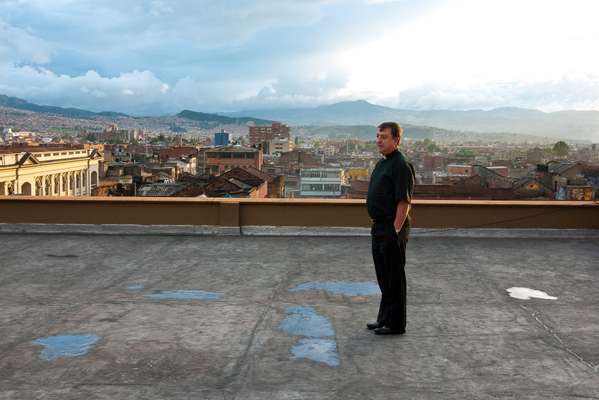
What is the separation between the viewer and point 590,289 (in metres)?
6.09

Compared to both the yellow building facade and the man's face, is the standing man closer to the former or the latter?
the man's face

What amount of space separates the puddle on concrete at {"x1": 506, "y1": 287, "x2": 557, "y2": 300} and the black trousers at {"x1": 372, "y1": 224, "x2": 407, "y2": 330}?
1716 millimetres

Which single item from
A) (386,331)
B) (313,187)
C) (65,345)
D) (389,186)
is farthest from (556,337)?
(313,187)

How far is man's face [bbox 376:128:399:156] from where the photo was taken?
4.47 meters

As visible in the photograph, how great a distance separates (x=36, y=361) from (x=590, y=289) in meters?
5.06

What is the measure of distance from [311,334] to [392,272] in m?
0.77

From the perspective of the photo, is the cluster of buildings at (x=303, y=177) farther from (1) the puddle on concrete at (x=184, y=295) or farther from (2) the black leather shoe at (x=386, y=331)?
(2) the black leather shoe at (x=386, y=331)

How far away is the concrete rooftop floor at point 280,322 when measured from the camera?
12.0 feet

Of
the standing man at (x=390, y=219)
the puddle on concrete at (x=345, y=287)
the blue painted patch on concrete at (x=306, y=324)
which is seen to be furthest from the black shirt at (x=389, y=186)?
the puddle on concrete at (x=345, y=287)

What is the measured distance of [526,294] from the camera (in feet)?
19.2

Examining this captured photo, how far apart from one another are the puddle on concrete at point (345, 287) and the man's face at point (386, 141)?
184 centimetres

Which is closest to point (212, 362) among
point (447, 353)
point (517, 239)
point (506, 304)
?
point (447, 353)

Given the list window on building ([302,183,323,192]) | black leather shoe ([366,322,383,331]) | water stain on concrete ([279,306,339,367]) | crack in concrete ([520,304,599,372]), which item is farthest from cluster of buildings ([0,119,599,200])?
black leather shoe ([366,322,383,331])

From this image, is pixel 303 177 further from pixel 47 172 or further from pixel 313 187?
pixel 47 172
